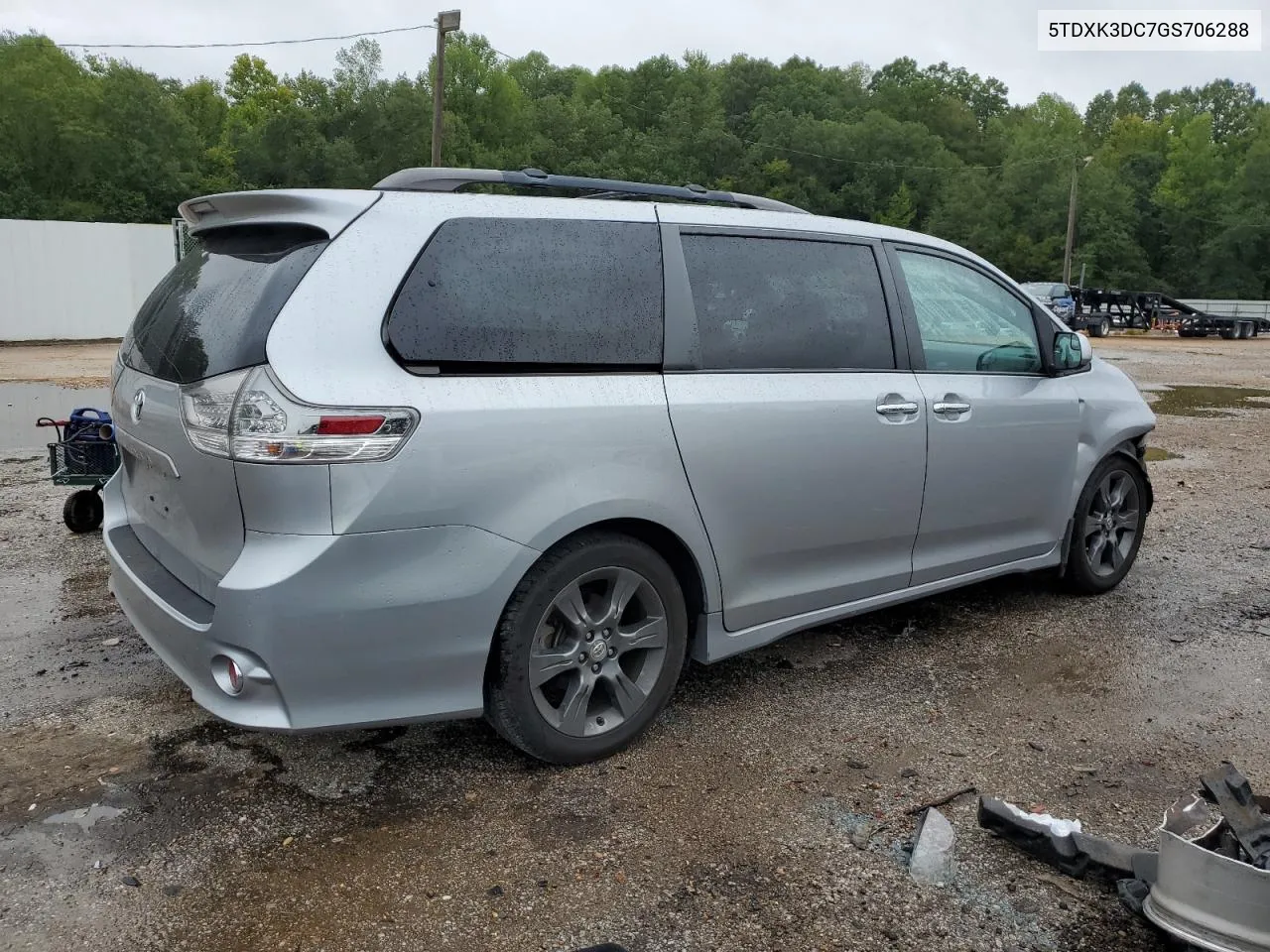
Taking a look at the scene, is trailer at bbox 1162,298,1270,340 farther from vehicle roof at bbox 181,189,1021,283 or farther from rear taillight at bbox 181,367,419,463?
rear taillight at bbox 181,367,419,463

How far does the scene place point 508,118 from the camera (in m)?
67.1

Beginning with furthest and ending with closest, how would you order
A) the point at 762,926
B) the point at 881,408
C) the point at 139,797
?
the point at 881,408 → the point at 139,797 → the point at 762,926

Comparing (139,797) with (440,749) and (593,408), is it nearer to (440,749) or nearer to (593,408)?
(440,749)

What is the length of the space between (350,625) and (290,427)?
549mm

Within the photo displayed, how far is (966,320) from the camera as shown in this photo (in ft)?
15.0

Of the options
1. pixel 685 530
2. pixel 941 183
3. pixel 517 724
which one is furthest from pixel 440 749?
pixel 941 183

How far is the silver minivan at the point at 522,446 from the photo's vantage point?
280 centimetres

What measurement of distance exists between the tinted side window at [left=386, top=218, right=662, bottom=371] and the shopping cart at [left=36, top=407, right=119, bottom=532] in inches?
135

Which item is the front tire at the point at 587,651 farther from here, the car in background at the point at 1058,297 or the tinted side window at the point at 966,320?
the car in background at the point at 1058,297

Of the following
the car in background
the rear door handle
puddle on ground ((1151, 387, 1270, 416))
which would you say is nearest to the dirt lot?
the rear door handle

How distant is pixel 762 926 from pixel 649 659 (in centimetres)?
105

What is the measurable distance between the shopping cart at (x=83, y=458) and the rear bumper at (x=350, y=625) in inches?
119

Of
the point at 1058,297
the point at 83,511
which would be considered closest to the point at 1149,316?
the point at 1058,297

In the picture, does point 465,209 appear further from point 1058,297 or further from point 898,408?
point 1058,297
